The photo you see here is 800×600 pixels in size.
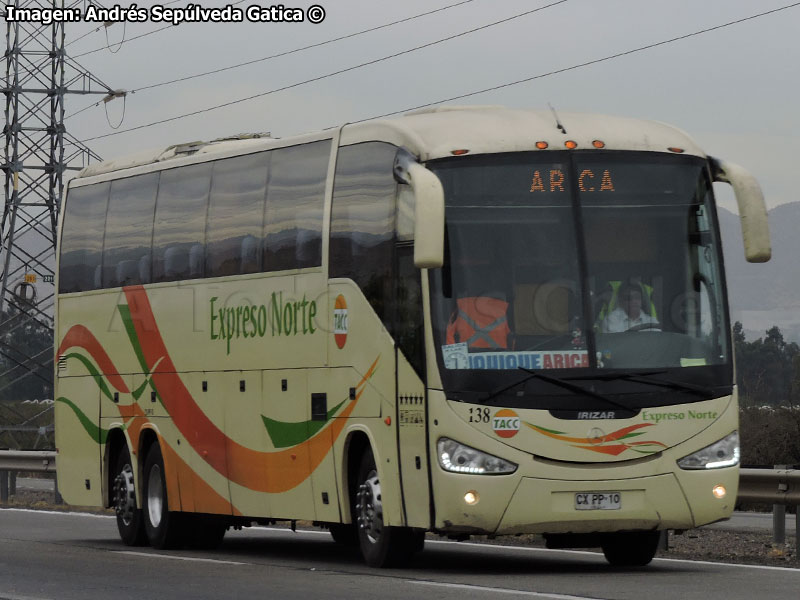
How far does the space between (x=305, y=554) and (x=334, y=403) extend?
102 inches

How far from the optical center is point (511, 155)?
1520 centimetres

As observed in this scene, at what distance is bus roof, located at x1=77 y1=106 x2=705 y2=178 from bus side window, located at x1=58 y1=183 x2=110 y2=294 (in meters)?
5.79

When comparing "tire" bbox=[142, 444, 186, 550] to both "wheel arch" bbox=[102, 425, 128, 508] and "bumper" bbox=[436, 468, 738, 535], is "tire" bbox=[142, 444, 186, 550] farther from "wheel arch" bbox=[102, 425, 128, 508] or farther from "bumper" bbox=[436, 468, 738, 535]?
"bumper" bbox=[436, 468, 738, 535]

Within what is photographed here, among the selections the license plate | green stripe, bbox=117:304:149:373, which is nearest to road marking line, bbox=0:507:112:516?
green stripe, bbox=117:304:149:373

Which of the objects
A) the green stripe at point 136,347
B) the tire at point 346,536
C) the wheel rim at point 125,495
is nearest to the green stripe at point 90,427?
the wheel rim at point 125,495

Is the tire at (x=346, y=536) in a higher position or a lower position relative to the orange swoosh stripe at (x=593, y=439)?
lower

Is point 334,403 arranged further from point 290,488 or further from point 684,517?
point 684,517

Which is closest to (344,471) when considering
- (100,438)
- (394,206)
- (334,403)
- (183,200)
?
(334,403)

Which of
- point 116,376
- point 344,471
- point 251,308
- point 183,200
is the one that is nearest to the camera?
point 344,471

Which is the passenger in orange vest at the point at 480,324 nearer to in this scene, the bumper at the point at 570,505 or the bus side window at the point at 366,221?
the bus side window at the point at 366,221

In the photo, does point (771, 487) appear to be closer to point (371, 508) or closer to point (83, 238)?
point (371, 508)

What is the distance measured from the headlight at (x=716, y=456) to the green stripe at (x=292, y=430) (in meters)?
2.90

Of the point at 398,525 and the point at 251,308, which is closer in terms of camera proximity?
the point at 398,525

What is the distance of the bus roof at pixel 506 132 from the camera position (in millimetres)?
15211
